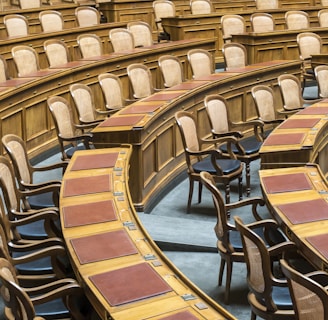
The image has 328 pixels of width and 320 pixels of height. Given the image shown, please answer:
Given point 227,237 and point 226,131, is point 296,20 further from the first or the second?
point 227,237

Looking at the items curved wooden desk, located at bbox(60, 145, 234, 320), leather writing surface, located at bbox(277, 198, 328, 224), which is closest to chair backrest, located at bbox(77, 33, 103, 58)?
curved wooden desk, located at bbox(60, 145, 234, 320)

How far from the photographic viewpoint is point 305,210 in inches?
159

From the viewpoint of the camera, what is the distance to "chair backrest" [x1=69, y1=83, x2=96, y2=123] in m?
6.46

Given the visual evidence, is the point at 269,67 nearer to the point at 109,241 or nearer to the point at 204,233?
the point at 204,233

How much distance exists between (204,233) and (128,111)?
1.44m

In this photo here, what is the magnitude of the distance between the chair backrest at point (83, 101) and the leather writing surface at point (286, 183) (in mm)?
2383

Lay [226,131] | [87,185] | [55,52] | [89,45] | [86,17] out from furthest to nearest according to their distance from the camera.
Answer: [86,17] < [89,45] < [55,52] < [226,131] < [87,185]

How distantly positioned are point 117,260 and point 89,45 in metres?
5.63

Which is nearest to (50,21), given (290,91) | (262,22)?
(262,22)

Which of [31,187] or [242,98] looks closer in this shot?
[31,187]

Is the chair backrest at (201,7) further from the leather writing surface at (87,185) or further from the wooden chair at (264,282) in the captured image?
the wooden chair at (264,282)

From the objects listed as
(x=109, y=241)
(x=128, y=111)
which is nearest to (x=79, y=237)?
(x=109, y=241)

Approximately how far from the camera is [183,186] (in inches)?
264

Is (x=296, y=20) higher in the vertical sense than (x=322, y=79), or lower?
higher
